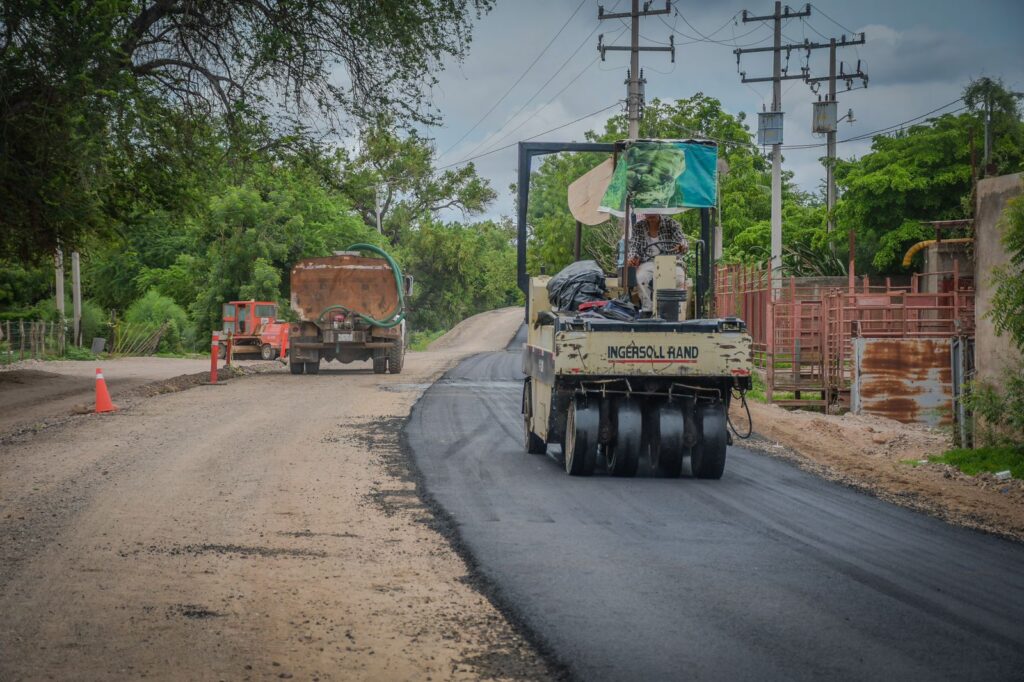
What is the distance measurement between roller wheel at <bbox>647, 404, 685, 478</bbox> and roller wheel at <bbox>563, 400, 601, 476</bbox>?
0.64 metres

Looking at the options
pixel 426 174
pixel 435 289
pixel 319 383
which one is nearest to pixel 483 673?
pixel 319 383

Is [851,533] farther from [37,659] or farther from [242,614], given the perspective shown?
[37,659]

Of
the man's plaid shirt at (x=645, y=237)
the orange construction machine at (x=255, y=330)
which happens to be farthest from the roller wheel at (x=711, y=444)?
the orange construction machine at (x=255, y=330)

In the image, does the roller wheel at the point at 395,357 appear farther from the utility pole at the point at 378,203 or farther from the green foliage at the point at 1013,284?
the utility pole at the point at 378,203

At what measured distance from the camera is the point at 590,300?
1324 centimetres

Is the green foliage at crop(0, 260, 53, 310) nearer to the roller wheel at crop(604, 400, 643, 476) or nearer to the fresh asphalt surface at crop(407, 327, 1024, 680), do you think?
the roller wheel at crop(604, 400, 643, 476)

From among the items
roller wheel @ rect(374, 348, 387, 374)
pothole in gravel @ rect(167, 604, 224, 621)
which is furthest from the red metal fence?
pothole in gravel @ rect(167, 604, 224, 621)

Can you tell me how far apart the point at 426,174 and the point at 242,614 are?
206ft

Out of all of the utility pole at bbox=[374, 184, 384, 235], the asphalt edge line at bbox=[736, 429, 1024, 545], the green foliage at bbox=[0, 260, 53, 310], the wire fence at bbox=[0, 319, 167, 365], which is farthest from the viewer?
the utility pole at bbox=[374, 184, 384, 235]

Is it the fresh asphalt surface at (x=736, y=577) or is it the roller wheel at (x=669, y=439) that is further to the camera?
the roller wheel at (x=669, y=439)

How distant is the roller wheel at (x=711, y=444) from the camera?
475 inches

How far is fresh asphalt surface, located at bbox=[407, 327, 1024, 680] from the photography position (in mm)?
5859

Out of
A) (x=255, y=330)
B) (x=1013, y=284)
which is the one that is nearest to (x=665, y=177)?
(x=1013, y=284)

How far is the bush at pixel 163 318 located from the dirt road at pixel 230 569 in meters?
38.4
